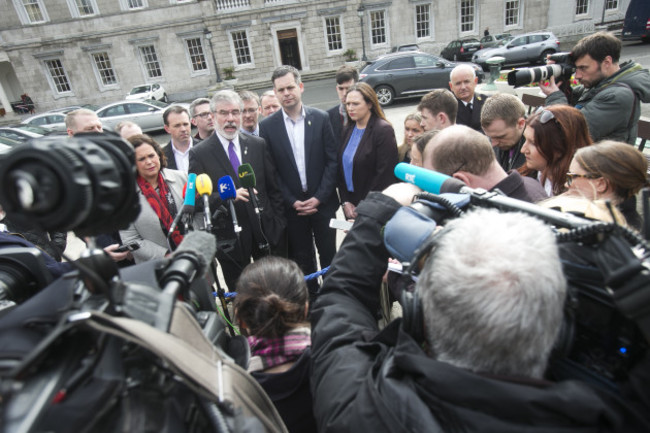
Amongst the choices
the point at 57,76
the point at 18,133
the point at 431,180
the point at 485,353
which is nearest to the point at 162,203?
the point at 431,180

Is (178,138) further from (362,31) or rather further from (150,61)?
(150,61)

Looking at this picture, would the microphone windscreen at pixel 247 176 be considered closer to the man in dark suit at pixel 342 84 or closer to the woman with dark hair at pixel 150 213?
the woman with dark hair at pixel 150 213

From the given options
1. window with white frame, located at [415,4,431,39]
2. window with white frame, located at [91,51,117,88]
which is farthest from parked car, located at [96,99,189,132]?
window with white frame, located at [415,4,431,39]

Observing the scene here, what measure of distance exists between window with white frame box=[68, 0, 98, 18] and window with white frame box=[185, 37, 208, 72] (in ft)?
19.1

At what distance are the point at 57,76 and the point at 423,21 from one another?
24711 mm

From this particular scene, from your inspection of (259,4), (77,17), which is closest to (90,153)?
(259,4)

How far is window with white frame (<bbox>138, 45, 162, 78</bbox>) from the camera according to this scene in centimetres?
2386

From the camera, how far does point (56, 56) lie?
23234mm

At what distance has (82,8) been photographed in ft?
74.6

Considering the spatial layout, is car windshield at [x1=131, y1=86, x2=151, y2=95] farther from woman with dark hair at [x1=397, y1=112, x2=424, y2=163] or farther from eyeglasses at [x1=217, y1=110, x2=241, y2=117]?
woman with dark hair at [x1=397, y1=112, x2=424, y2=163]

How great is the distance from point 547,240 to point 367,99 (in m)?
2.86

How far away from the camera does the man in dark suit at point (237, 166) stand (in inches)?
120

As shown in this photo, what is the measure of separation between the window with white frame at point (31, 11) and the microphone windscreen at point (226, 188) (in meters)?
29.0

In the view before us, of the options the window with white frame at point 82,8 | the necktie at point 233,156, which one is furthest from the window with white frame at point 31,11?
the necktie at point 233,156
